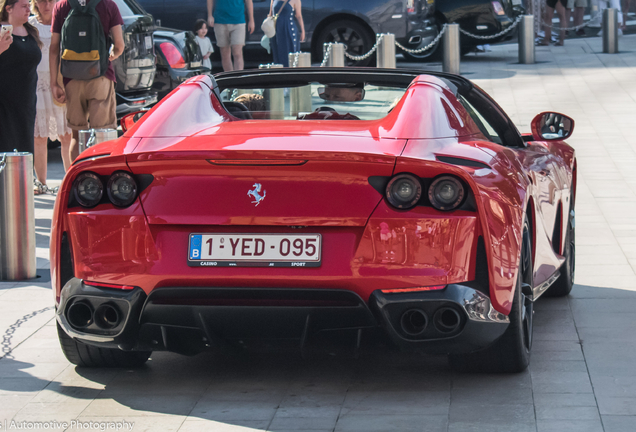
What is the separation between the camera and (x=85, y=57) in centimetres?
898

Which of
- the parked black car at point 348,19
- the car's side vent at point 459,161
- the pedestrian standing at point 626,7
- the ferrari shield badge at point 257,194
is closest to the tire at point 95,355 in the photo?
the ferrari shield badge at point 257,194

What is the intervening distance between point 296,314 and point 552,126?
2316 millimetres

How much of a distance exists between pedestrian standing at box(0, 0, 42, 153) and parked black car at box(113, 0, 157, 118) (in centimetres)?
279

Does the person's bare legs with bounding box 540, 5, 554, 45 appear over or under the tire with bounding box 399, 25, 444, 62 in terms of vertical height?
over

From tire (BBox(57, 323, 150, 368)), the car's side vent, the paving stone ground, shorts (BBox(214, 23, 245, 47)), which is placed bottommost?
the paving stone ground

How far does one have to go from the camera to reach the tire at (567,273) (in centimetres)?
598

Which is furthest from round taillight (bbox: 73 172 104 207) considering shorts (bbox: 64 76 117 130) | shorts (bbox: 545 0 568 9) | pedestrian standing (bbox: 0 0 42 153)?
shorts (bbox: 545 0 568 9)

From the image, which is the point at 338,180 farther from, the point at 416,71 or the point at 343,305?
the point at 416,71

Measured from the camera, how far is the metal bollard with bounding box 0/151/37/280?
6.84 metres

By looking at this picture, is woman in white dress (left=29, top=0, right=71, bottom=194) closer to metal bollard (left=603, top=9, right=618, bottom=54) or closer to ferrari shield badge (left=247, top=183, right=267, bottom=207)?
ferrari shield badge (left=247, top=183, right=267, bottom=207)

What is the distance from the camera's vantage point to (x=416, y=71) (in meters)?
5.12

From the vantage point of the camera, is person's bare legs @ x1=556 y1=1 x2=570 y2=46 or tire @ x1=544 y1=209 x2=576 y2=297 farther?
person's bare legs @ x1=556 y1=1 x2=570 y2=46

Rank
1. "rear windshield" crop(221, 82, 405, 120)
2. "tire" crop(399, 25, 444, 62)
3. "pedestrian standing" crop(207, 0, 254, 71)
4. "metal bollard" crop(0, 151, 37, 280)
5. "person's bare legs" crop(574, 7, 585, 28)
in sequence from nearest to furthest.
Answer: "rear windshield" crop(221, 82, 405, 120) < "metal bollard" crop(0, 151, 37, 280) < "pedestrian standing" crop(207, 0, 254, 71) < "tire" crop(399, 25, 444, 62) < "person's bare legs" crop(574, 7, 585, 28)

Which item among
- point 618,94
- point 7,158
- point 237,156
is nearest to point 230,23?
point 618,94
